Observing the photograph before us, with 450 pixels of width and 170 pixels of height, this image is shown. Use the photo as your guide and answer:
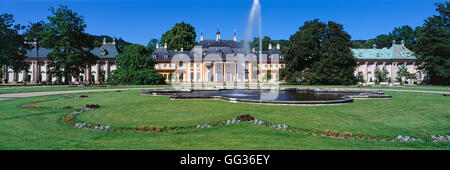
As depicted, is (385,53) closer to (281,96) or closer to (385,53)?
(385,53)

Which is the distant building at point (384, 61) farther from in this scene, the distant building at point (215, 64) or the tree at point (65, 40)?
the tree at point (65, 40)

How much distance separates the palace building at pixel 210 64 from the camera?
6581 centimetres

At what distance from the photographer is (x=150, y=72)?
159 ft

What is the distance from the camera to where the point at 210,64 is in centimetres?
6556

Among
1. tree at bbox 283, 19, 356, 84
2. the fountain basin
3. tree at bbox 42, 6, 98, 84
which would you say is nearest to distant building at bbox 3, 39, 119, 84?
tree at bbox 42, 6, 98, 84

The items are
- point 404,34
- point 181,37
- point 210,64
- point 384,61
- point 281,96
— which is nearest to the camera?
point 281,96

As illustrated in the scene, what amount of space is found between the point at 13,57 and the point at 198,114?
47864 mm

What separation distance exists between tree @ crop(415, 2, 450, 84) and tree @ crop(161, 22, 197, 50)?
5348 cm

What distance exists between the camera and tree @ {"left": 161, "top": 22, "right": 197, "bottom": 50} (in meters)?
77.5

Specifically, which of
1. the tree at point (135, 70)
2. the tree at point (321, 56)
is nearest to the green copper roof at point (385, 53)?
the tree at point (321, 56)

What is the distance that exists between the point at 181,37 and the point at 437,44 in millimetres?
57809

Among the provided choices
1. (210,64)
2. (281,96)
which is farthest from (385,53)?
(281,96)
